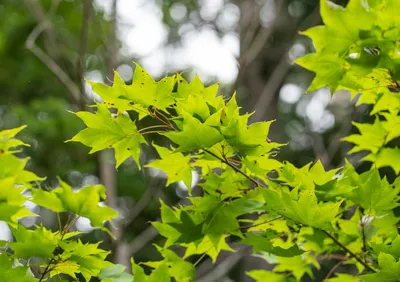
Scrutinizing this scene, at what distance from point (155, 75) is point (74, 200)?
312 cm

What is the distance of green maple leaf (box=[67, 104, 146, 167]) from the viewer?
1022 millimetres

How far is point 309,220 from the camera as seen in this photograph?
968mm

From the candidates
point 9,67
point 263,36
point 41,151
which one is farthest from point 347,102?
point 9,67

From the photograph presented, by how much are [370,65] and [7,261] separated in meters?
0.81

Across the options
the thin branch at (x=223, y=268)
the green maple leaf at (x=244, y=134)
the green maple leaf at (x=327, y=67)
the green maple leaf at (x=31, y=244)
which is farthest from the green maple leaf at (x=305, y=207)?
the thin branch at (x=223, y=268)

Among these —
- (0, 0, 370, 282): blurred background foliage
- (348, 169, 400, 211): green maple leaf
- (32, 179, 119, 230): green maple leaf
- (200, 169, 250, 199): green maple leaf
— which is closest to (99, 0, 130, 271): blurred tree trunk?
(0, 0, 370, 282): blurred background foliage

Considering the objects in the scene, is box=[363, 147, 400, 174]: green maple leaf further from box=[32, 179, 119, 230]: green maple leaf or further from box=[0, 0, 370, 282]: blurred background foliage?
box=[0, 0, 370, 282]: blurred background foliage

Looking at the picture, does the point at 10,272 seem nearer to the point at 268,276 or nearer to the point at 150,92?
the point at 150,92

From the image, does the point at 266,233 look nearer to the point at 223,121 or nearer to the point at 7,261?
the point at 223,121

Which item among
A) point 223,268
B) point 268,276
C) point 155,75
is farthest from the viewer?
point 155,75

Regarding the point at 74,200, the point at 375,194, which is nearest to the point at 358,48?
the point at 375,194

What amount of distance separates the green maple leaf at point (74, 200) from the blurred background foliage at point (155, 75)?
1461 mm

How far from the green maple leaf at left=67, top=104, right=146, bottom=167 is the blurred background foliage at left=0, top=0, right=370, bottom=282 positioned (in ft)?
5.20

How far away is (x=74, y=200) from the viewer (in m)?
1.13
